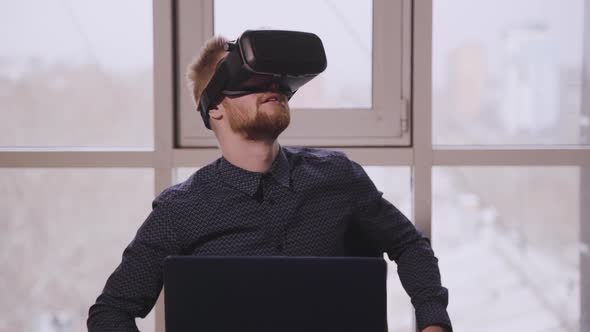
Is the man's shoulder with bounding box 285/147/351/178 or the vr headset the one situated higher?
the vr headset

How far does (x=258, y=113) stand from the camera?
1.55 meters

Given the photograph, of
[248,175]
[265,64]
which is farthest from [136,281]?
[265,64]

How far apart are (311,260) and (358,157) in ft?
3.36

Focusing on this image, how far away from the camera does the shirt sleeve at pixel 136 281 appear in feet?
4.99

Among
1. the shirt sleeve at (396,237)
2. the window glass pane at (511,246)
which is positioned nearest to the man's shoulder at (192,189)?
the shirt sleeve at (396,237)

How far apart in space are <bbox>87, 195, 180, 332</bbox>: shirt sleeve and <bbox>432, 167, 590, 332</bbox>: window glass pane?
1.07 m

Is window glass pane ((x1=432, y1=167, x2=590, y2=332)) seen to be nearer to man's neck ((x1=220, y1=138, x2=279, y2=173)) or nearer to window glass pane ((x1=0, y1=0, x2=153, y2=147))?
man's neck ((x1=220, y1=138, x2=279, y2=173))

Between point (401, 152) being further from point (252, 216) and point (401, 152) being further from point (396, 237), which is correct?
point (252, 216)

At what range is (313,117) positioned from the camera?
2.27m

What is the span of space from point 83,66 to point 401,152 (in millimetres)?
1084

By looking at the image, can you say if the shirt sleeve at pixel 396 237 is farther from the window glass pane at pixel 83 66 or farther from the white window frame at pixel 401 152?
the window glass pane at pixel 83 66

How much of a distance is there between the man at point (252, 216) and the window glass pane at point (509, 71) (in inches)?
30.1

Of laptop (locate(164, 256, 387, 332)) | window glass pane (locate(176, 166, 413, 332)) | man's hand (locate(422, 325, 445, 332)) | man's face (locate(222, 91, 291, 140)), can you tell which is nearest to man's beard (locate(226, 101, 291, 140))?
man's face (locate(222, 91, 291, 140))

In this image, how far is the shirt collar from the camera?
5.29ft
